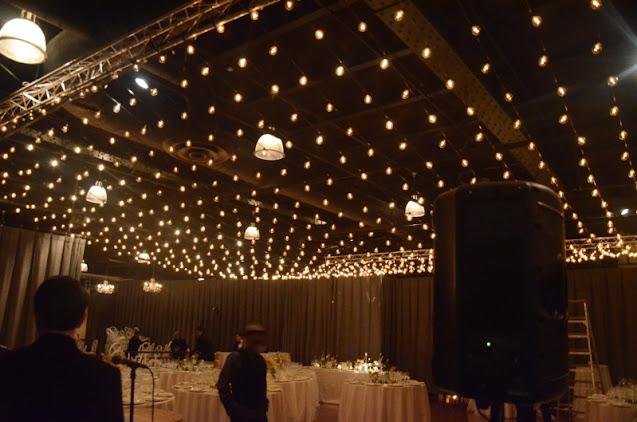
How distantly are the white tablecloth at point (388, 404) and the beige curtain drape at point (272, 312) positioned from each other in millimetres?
6065

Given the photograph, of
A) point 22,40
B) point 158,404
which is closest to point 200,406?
point 158,404

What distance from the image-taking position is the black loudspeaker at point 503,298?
176 cm

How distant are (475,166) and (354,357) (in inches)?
290

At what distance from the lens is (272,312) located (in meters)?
16.0

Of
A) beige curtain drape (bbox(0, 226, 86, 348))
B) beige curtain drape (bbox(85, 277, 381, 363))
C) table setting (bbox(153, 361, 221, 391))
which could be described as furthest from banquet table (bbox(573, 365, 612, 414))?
beige curtain drape (bbox(0, 226, 86, 348))

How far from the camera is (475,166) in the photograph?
859cm

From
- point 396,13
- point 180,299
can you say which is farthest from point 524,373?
point 180,299

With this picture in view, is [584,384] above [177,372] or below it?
below

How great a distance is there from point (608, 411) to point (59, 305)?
691cm

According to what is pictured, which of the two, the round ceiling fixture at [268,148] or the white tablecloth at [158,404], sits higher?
the round ceiling fixture at [268,148]

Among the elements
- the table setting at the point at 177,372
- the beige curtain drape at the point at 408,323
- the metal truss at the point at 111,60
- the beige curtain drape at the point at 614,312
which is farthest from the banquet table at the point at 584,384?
the metal truss at the point at 111,60

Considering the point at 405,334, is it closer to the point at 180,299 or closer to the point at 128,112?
the point at 180,299

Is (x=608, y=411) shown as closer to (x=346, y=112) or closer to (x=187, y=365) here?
(x=346, y=112)

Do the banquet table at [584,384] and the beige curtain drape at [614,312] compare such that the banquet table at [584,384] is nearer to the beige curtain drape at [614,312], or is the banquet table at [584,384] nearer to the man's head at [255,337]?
the beige curtain drape at [614,312]
